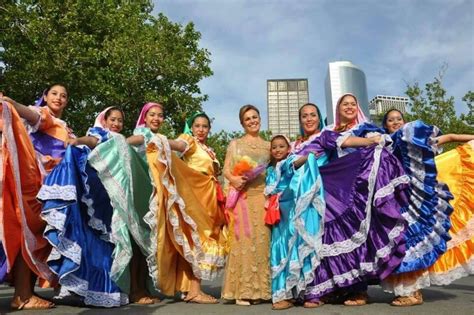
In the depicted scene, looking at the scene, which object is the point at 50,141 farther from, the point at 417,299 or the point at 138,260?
the point at 417,299

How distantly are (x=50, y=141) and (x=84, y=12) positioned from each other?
937cm

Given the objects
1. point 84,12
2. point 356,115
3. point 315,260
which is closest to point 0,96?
point 315,260

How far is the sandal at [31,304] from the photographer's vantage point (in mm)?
4121

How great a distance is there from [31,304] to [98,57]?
32.1ft

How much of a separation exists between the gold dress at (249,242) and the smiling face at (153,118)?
3.29ft

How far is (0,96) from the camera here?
3842 millimetres

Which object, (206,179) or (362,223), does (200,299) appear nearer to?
(206,179)

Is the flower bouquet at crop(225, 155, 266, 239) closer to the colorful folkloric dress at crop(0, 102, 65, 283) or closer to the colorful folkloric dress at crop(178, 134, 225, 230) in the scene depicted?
the colorful folkloric dress at crop(178, 134, 225, 230)

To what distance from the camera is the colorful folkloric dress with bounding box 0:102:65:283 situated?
3949 millimetres

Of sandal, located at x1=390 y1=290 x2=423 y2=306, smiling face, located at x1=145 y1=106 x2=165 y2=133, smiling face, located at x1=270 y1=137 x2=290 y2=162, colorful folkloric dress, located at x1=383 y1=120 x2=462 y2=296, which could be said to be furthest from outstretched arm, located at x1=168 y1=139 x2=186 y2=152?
sandal, located at x1=390 y1=290 x2=423 y2=306

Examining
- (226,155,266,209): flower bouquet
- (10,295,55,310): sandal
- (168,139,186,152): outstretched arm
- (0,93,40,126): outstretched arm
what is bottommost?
(10,295,55,310): sandal

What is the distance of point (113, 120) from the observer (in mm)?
5320

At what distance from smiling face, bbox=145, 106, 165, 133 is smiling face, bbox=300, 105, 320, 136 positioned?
65.7 inches

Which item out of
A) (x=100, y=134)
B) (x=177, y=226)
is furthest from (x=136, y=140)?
(x=177, y=226)
